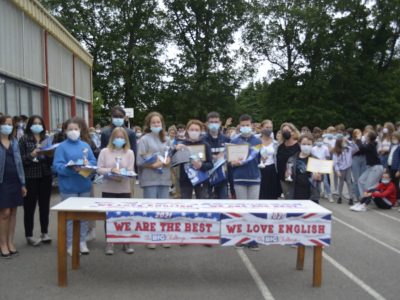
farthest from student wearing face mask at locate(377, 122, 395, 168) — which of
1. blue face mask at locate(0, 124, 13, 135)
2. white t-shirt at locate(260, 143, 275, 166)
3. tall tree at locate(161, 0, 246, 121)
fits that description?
tall tree at locate(161, 0, 246, 121)

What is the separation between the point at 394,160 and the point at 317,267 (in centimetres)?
725

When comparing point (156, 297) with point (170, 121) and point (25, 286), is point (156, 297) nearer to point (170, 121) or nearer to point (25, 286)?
point (25, 286)

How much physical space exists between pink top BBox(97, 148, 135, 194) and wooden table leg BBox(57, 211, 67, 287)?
4.80 feet

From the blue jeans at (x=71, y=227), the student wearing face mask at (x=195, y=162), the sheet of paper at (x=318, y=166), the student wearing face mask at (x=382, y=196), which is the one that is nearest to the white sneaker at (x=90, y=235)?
the blue jeans at (x=71, y=227)

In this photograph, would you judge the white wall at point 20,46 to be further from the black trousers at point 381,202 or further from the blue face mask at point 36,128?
the black trousers at point 381,202

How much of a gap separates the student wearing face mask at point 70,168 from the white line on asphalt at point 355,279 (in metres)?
3.42

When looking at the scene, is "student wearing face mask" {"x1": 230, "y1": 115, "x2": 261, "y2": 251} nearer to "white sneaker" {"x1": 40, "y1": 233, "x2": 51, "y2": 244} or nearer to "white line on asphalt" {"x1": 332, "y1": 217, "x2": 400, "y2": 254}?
"white line on asphalt" {"x1": 332, "y1": 217, "x2": 400, "y2": 254}

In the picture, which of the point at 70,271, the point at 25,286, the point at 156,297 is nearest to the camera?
the point at 156,297

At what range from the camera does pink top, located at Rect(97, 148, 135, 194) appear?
667cm

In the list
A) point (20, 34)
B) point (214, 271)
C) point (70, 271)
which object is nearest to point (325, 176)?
point (214, 271)

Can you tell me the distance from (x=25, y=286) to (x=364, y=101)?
37.4 m

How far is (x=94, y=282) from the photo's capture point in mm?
5566

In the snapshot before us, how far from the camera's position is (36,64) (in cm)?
1559

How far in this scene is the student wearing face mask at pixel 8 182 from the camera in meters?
6.45
